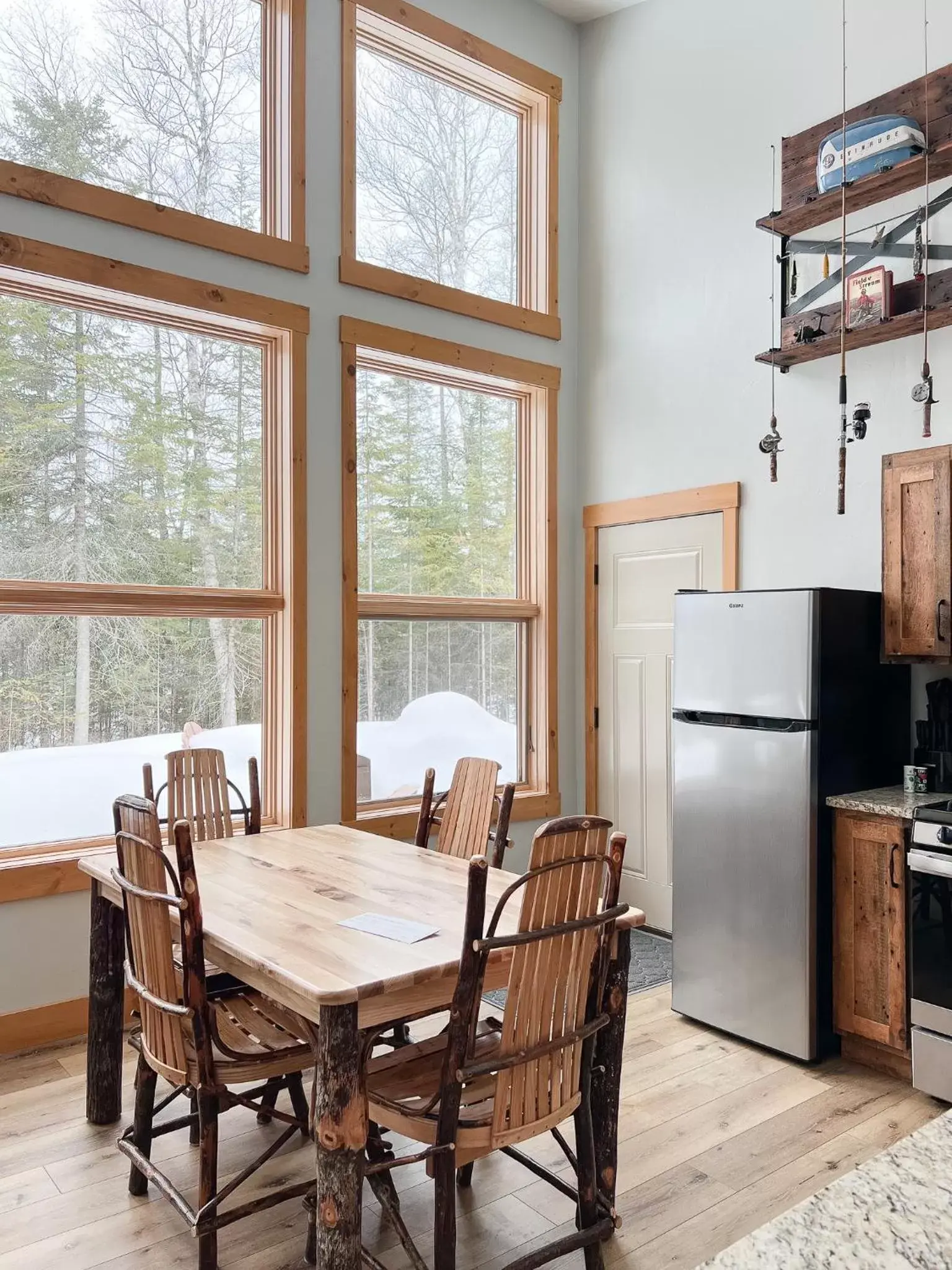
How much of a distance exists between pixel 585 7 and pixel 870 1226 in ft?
18.4

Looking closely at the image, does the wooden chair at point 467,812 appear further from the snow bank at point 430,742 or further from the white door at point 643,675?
the white door at point 643,675

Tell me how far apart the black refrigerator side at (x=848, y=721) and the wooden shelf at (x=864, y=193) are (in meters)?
1.52

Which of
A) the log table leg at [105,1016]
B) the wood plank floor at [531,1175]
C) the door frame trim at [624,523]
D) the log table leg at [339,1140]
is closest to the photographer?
the log table leg at [339,1140]

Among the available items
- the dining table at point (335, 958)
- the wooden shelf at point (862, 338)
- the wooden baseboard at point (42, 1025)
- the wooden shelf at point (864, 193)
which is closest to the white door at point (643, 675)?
the wooden shelf at point (862, 338)

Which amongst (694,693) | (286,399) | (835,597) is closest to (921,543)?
(835,597)

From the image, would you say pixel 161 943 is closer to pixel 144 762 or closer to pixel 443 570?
pixel 144 762

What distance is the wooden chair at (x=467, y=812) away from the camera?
3055 millimetres

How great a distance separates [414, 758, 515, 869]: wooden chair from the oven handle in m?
1.28

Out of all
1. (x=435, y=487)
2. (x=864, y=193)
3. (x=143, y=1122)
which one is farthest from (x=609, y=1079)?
(x=864, y=193)

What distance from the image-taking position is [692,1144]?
265 cm

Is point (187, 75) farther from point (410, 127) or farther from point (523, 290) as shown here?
point (523, 290)

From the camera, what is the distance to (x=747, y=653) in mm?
3357

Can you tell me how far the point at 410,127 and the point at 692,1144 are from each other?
442 centimetres

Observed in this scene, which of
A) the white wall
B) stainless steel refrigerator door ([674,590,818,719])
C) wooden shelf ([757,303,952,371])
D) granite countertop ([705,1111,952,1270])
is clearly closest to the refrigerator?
stainless steel refrigerator door ([674,590,818,719])
